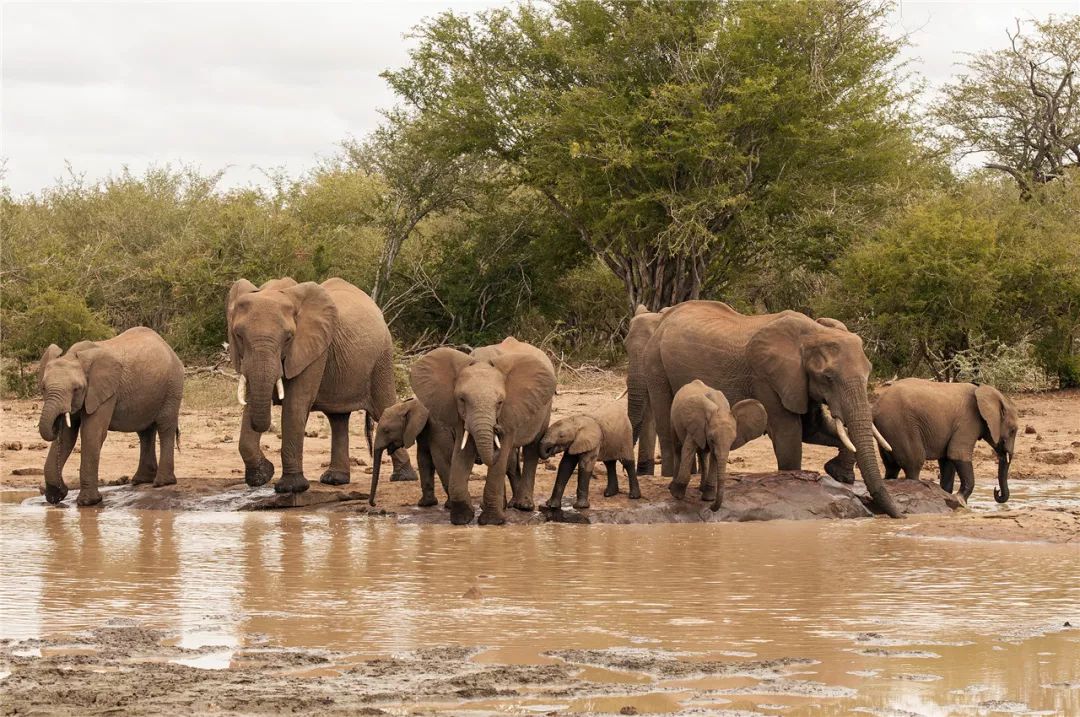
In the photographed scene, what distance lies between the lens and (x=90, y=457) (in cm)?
1407

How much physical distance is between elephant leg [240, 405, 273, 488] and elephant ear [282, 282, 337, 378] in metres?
0.67

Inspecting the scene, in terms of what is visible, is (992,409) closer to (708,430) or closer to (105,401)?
(708,430)

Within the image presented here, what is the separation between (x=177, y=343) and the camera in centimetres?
2848

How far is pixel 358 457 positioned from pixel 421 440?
175 inches

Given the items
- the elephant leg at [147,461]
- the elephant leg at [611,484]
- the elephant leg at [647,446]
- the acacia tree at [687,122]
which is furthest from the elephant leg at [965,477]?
the acacia tree at [687,122]

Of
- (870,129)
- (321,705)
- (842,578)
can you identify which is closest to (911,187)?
(870,129)

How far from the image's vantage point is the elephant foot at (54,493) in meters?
14.2

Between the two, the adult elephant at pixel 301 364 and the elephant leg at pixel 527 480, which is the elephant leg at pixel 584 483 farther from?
the adult elephant at pixel 301 364

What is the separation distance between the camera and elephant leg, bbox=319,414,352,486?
14.8 meters

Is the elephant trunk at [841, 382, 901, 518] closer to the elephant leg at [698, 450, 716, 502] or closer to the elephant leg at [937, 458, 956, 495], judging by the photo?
the elephant leg at [698, 450, 716, 502]

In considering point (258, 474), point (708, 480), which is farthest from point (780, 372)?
point (258, 474)

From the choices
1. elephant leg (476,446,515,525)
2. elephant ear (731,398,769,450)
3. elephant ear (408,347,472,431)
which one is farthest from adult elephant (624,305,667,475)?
elephant ear (408,347,472,431)

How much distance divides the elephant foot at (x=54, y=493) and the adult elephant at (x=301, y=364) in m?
1.69

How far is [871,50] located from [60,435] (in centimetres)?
1943
